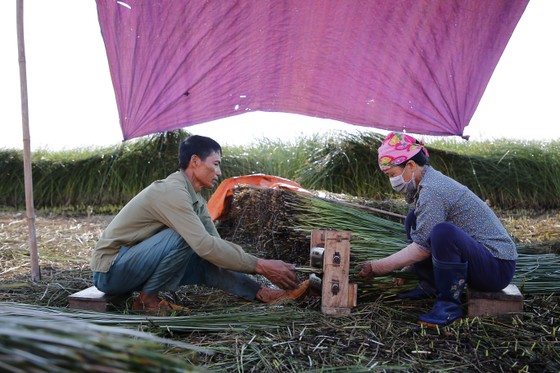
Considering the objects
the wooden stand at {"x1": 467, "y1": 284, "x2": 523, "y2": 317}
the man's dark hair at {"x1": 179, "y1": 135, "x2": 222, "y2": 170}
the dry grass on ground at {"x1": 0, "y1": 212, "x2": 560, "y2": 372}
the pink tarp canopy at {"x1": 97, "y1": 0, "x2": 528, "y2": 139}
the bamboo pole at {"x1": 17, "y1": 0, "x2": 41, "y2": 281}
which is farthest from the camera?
the pink tarp canopy at {"x1": 97, "y1": 0, "x2": 528, "y2": 139}

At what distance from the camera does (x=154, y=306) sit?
3.06 meters

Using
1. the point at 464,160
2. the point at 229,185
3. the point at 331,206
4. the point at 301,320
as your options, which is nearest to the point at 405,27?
the point at 331,206

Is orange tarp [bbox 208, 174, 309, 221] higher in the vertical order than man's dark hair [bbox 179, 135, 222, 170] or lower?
lower

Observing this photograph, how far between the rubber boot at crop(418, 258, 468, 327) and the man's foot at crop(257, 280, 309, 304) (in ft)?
2.02

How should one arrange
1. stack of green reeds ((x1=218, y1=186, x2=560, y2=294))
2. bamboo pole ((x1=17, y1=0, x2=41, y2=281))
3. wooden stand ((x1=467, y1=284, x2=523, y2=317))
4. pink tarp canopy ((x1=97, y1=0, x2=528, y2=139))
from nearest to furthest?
wooden stand ((x1=467, y1=284, x2=523, y2=317))
stack of green reeds ((x1=218, y1=186, x2=560, y2=294))
bamboo pole ((x1=17, y1=0, x2=41, y2=281))
pink tarp canopy ((x1=97, y1=0, x2=528, y2=139))

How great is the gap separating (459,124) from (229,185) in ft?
6.71

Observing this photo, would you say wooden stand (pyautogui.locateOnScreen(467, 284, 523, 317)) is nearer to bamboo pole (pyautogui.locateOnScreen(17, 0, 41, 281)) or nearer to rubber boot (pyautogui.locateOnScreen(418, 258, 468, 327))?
rubber boot (pyautogui.locateOnScreen(418, 258, 468, 327))

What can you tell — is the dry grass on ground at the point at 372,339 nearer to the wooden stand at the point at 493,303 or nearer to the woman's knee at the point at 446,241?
the wooden stand at the point at 493,303

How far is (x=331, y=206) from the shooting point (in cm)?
433

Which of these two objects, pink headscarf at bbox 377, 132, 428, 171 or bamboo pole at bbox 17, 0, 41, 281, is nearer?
pink headscarf at bbox 377, 132, 428, 171

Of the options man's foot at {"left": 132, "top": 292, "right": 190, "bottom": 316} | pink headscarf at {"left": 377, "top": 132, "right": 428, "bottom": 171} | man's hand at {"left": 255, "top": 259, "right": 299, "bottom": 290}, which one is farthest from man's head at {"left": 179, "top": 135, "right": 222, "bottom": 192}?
pink headscarf at {"left": 377, "top": 132, "right": 428, "bottom": 171}

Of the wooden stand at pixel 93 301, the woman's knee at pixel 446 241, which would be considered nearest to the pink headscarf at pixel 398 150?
the woman's knee at pixel 446 241

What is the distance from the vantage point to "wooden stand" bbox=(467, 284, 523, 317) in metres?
2.88

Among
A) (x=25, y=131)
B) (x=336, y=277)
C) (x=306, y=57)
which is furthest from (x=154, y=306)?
(x=306, y=57)
